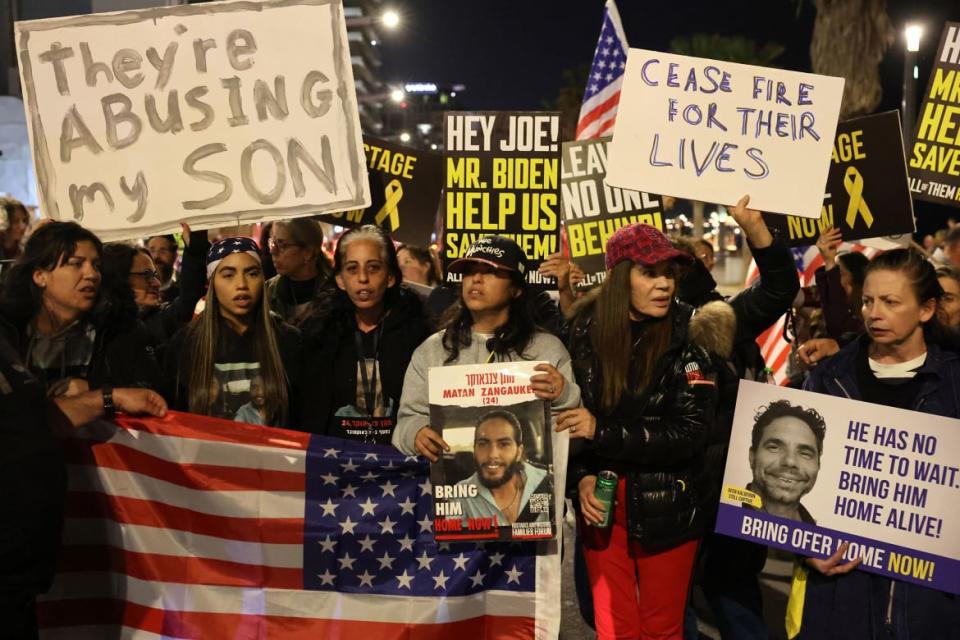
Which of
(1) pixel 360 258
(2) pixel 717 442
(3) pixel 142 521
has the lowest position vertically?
(3) pixel 142 521

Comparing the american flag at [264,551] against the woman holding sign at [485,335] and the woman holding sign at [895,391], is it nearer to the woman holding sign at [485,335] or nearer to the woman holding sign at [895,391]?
the woman holding sign at [485,335]

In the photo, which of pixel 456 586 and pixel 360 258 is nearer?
pixel 456 586

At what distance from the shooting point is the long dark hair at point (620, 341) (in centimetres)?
417

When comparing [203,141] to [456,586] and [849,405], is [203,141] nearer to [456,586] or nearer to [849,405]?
[456,586]

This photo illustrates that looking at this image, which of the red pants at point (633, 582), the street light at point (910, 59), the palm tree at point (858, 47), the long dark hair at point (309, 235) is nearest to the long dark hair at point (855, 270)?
the red pants at point (633, 582)

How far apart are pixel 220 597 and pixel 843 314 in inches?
171

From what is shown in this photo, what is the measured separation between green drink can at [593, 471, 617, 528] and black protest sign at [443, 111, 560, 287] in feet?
7.80

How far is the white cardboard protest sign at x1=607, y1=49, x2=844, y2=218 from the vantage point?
4.75 meters

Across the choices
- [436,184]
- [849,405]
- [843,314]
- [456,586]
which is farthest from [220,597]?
[843,314]

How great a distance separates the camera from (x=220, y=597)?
427cm

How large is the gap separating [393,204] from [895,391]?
13.2ft

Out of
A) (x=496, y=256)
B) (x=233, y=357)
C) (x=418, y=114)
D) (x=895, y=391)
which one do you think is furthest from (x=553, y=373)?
(x=418, y=114)

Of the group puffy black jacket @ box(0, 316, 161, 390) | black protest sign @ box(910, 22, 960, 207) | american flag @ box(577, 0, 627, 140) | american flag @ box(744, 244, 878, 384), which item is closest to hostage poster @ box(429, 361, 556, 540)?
puffy black jacket @ box(0, 316, 161, 390)

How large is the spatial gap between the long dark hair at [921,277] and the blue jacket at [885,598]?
61 mm
